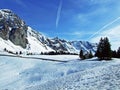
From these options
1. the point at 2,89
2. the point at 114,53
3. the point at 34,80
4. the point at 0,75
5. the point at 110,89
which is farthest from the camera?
the point at 114,53

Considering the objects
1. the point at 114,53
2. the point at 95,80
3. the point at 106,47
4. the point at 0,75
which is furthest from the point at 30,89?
the point at 114,53

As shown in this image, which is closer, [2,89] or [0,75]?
[2,89]

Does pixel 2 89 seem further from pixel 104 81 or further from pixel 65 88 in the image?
pixel 104 81

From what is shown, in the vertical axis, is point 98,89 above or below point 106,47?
below

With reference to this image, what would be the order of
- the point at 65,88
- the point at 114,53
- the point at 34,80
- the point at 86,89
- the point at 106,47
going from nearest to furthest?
the point at 86,89, the point at 65,88, the point at 34,80, the point at 106,47, the point at 114,53

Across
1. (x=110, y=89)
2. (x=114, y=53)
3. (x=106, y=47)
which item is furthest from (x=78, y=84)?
(x=114, y=53)

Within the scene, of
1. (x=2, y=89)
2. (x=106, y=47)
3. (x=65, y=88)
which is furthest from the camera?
(x=106, y=47)

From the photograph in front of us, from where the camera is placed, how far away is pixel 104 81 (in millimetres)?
23656

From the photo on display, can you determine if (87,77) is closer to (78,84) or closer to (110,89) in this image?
(78,84)

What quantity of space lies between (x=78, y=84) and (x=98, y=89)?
13.1 ft

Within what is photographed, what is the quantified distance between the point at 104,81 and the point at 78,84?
2909 millimetres

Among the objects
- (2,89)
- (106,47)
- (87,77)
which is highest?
(106,47)

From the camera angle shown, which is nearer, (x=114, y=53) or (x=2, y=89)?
(x=2, y=89)

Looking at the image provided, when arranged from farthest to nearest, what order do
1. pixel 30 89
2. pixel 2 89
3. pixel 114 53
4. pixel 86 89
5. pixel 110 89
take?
pixel 114 53, pixel 2 89, pixel 30 89, pixel 86 89, pixel 110 89
